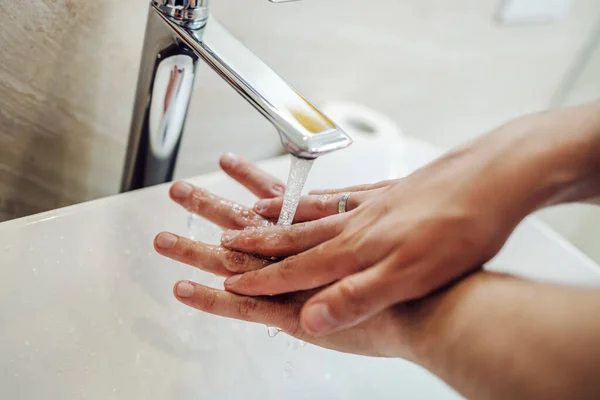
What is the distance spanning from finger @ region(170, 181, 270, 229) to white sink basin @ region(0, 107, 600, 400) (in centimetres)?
3

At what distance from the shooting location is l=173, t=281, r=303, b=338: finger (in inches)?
19.2

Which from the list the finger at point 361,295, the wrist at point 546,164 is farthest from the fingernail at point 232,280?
the wrist at point 546,164

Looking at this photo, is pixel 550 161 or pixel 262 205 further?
pixel 262 205

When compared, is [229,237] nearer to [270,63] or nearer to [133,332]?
[133,332]

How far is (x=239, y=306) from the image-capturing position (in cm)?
49

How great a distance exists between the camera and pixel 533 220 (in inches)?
29.9

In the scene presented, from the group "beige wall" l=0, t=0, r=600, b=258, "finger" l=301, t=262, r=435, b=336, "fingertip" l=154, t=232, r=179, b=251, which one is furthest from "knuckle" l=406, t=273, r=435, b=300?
"beige wall" l=0, t=0, r=600, b=258

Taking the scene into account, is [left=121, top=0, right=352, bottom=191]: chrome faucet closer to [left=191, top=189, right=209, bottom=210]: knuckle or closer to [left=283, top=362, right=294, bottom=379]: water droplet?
[left=191, top=189, right=209, bottom=210]: knuckle

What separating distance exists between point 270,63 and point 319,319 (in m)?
0.43

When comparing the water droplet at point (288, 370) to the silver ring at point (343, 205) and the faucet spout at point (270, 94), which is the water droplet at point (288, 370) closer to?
the silver ring at point (343, 205)

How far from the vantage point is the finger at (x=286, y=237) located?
50 centimetres

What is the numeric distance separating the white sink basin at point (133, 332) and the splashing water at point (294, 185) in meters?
0.14

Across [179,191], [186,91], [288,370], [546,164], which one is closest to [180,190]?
[179,191]

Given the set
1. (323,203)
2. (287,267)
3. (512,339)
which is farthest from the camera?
(323,203)
